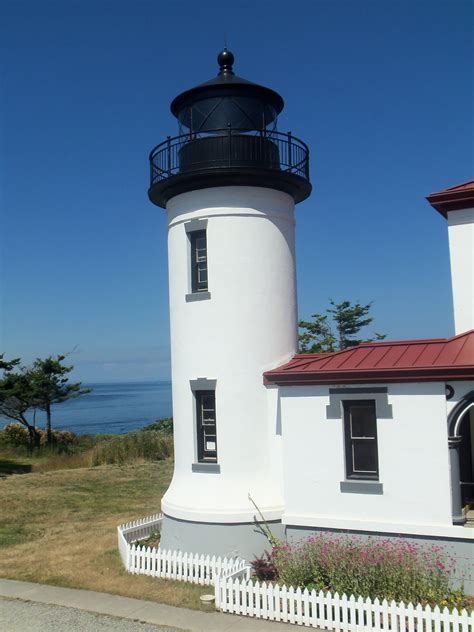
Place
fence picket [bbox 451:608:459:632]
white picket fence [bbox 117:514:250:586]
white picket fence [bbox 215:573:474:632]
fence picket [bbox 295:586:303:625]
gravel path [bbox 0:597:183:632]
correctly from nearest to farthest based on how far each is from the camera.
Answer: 1. fence picket [bbox 451:608:459:632]
2. white picket fence [bbox 215:573:474:632]
3. gravel path [bbox 0:597:183:632]
4. fence picket [bbox 295:586:303:625]
5. white picket fence [bbox 117:514:250:586]

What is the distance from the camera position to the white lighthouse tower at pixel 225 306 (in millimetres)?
11828

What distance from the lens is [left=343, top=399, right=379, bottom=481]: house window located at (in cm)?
1052

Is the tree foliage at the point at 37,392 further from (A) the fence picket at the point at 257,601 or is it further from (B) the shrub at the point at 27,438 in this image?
(A) the fence picket at the point at 257,601

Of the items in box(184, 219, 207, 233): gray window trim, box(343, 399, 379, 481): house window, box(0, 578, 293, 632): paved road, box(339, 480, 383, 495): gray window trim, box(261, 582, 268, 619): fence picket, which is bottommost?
box(0, 578, 293, 632): paved road

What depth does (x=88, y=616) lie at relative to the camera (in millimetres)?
9227

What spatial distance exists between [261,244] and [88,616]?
7055mm

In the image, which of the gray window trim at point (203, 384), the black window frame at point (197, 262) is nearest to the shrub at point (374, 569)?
the gray window trim at point (203, 384)

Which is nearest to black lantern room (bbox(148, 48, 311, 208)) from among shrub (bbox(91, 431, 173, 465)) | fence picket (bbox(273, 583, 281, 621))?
fence picket (bbox(273, 583, 281, 621))

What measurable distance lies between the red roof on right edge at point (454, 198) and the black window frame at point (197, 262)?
4.39 meters

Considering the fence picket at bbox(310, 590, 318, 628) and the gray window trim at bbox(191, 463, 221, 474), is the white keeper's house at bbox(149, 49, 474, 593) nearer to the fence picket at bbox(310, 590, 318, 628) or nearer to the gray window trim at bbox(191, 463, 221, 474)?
the gray window trim at bbox(191, 463, 221, 474)

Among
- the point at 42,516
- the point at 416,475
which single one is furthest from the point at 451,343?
Answer: the point at 42,516

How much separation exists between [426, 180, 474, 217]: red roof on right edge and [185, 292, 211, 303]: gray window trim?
4529 millimetres

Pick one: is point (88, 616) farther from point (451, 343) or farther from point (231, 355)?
point (451, 343)

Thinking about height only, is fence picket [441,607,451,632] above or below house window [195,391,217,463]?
below
